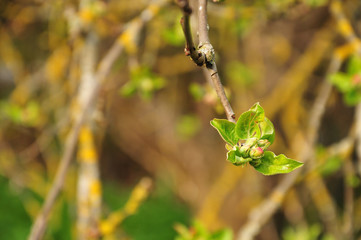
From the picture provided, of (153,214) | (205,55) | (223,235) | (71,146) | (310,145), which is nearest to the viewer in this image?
(205,55)

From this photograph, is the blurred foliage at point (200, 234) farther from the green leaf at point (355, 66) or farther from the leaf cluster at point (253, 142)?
the green leaf at point (355, 66)

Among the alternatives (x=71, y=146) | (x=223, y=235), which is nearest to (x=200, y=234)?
(x=223, y=235)

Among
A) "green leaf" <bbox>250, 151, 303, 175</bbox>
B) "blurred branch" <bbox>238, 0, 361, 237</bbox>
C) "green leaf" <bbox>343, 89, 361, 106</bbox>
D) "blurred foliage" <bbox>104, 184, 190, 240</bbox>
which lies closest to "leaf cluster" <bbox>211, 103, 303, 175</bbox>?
"green leaf" <bbox>250, 151, 303, 175</bbox>

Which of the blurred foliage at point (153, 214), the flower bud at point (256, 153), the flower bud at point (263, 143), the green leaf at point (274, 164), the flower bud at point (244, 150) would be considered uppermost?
the blurred foliage at point (153, 214)

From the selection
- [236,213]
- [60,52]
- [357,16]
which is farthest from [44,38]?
[357,16]

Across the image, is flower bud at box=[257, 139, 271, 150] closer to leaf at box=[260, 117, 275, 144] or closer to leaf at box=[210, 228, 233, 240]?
leaf at box=[260, 117, 275, 144]

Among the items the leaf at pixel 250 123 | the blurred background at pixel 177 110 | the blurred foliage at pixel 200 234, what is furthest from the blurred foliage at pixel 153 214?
the leaf at pixel 250 123

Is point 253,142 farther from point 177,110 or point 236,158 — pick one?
point 177,110
